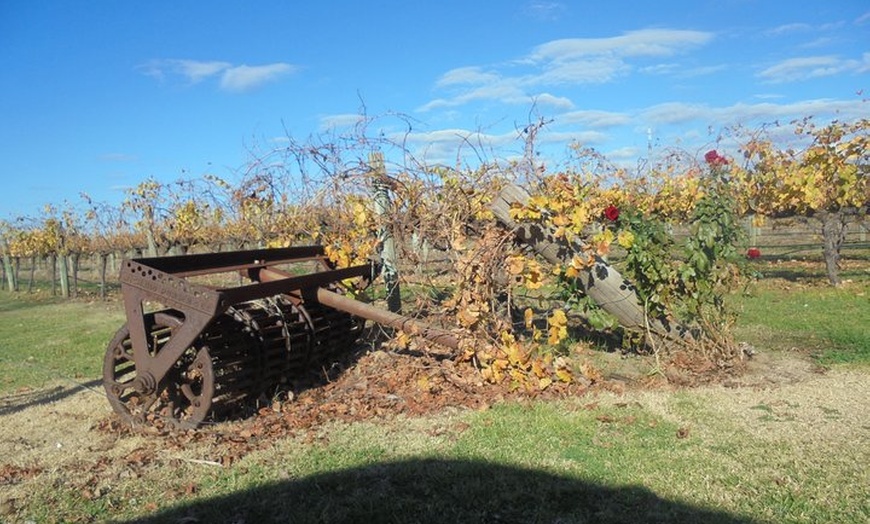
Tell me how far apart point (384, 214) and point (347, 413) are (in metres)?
2.09

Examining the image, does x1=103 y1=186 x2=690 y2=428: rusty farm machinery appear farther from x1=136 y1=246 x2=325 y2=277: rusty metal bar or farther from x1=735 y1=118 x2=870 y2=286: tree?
x1=735 y1=118 x2=870 y2=286: tree

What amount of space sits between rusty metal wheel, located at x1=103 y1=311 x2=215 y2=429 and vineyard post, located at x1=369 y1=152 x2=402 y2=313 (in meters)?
2.06

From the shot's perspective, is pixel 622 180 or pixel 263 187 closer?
pixel 263 187

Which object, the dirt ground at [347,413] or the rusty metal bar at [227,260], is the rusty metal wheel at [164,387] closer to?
the dirt ground at [347,413]

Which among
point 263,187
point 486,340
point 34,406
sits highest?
point 263,187

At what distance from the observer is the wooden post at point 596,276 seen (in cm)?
579

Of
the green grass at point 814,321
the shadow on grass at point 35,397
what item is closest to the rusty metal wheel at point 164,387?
the shadow on grass at point 35,397

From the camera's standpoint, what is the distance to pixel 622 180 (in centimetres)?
1733

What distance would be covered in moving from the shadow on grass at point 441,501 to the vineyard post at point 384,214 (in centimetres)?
278

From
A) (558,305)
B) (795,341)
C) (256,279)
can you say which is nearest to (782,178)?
(795,341)

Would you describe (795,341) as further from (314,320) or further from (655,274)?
(314,320)

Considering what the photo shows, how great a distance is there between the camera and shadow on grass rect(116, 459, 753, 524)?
3.24 m

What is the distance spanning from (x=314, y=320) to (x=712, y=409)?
138 inches

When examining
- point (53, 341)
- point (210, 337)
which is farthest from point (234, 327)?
point (53, 341)
